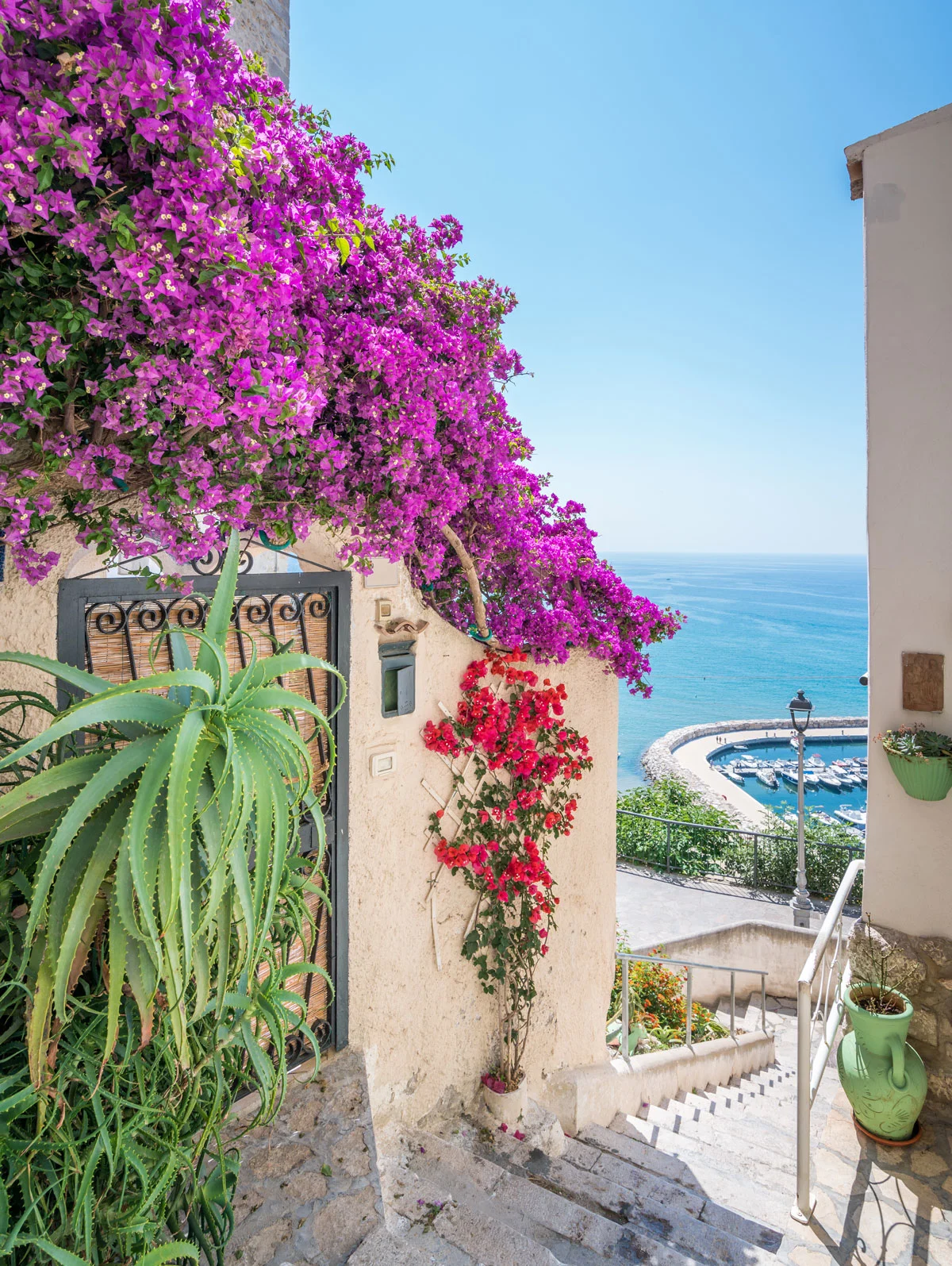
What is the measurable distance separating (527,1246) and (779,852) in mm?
11045

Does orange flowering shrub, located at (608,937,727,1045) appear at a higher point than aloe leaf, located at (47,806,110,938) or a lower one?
lower

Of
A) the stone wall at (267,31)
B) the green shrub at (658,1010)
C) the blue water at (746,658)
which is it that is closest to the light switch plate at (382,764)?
the stone wall at (267,31)

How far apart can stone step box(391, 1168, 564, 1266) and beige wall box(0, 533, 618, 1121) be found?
1.40 ft

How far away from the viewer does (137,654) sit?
2084 mm

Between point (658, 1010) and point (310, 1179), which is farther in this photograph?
point (658, 1010)

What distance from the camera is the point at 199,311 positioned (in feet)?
4.12

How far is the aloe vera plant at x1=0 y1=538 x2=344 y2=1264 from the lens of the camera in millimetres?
1119

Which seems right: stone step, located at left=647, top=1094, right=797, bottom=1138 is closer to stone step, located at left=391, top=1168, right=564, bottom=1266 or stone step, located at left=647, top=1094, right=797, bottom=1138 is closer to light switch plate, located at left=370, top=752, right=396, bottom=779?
stone step, located at left=391, top=1168, right=564, bottom=1266

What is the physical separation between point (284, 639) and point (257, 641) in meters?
0.13

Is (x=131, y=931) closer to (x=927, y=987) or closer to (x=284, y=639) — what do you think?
(x=284, y=639)

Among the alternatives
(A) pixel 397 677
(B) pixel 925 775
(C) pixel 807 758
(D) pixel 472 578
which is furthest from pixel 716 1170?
(C) pixel 807 758

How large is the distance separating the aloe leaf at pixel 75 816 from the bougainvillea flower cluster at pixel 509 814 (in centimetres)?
199

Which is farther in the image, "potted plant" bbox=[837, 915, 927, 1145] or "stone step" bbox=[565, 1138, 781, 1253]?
"potted plant" bbox=[837, 915, 927, 1145]

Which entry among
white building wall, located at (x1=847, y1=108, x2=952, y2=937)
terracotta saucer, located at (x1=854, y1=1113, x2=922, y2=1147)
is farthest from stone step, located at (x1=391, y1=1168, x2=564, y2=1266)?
white building wall, located at (x1=847, y1=108, x2=952, y2=937)
